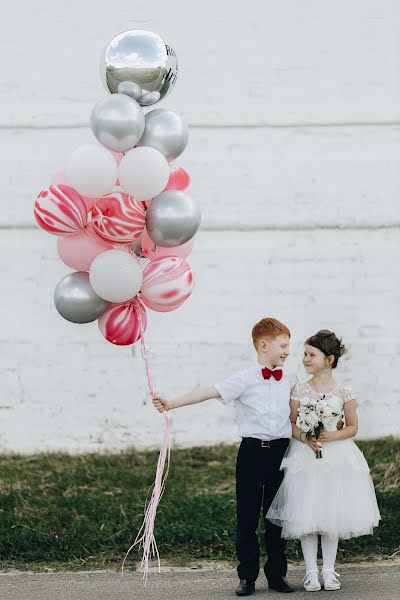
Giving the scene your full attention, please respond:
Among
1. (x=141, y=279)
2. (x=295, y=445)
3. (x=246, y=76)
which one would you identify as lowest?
(x=295, y=445)

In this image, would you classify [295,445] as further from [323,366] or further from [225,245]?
[225,245]

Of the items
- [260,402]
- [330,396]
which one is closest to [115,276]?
[260,402]

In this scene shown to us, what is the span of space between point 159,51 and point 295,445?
81.6 inches

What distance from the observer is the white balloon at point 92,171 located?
16.0 feet

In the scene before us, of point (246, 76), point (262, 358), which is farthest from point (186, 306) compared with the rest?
point (262, 358)

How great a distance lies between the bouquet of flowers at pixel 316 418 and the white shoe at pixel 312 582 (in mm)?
692

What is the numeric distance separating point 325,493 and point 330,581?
1.51 ft

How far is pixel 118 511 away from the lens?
6.79 m

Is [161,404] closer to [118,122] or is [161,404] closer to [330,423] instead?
[330,423]

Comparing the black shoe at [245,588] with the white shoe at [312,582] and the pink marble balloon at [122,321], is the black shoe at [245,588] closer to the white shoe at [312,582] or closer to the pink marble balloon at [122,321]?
the white shoe at [312,582]

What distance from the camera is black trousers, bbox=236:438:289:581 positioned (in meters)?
5.34

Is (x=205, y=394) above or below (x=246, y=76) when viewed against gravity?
below

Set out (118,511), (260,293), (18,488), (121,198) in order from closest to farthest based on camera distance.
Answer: (121,198) < (118,511) < (18,488) < (260,293)

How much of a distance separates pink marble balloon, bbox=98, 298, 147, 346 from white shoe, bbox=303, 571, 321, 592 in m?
1.49
